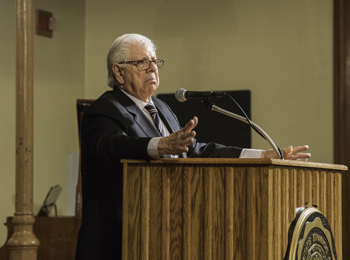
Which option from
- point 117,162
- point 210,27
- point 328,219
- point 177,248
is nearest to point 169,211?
point 177,248

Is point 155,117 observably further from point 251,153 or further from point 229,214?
point 229,214

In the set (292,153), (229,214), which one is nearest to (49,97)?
(292,153)

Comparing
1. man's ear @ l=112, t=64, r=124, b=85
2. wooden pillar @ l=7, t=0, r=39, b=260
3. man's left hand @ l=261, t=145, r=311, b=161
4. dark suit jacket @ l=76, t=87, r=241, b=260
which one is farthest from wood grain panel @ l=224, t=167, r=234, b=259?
wooden pillar @ l=7, t=0, r=39, b=260

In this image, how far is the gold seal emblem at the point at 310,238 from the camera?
71.5 inches

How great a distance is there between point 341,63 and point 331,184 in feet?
8.74

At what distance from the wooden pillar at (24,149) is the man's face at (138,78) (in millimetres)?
1490

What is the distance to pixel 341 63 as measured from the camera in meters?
4.65

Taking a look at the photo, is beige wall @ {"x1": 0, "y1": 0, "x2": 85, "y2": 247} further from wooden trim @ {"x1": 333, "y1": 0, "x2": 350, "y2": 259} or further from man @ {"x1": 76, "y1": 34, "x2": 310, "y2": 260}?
man @ {"x1": 76, "y1": 34, "x2": 310, "y2": 260}

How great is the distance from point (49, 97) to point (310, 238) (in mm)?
3794

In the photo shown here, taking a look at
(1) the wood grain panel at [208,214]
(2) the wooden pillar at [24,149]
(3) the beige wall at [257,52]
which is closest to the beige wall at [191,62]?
(3) the beige wall at [257,52]

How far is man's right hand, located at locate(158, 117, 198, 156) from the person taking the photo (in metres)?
1.72

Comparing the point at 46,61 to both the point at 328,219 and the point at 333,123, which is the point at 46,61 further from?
the point at 328,219

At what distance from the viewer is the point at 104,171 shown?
211cm

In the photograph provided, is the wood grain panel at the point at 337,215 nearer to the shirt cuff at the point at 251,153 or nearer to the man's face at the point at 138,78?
the shirt cuff at the point at 251,153
